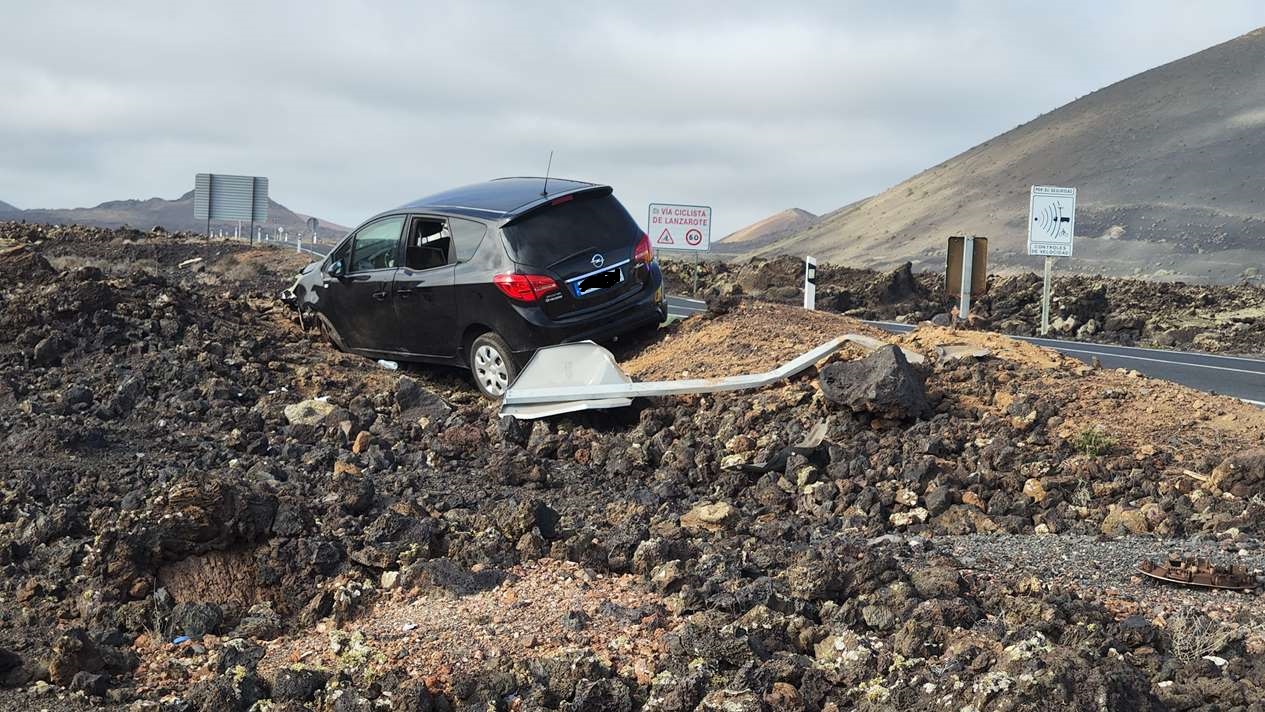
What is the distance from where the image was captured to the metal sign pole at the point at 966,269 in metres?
15.2

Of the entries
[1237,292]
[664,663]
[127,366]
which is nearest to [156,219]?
[1237,292]

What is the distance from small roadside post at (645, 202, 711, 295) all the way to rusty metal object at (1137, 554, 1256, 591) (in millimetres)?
22223

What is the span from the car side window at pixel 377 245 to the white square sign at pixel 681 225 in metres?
16.1

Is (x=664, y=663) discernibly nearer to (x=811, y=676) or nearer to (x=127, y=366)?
(x=811, y=676)

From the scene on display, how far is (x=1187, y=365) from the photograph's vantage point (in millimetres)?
18266

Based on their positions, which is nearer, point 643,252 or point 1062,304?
point 643,252

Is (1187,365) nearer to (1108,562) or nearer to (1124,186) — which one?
(1108,562)

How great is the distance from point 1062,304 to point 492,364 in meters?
17.8

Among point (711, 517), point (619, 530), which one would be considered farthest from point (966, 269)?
point (619, 530)

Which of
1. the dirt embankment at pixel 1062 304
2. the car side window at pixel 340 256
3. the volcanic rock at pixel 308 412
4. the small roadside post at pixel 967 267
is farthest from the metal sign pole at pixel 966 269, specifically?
the volcanic rock at pixel 308 412

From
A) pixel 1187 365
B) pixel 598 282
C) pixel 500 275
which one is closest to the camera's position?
pixel 500 275

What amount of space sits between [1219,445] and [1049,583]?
4.08m

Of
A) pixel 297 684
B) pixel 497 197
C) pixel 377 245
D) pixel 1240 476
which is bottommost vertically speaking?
pixel 297 684

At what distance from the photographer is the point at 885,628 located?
4.96 m
